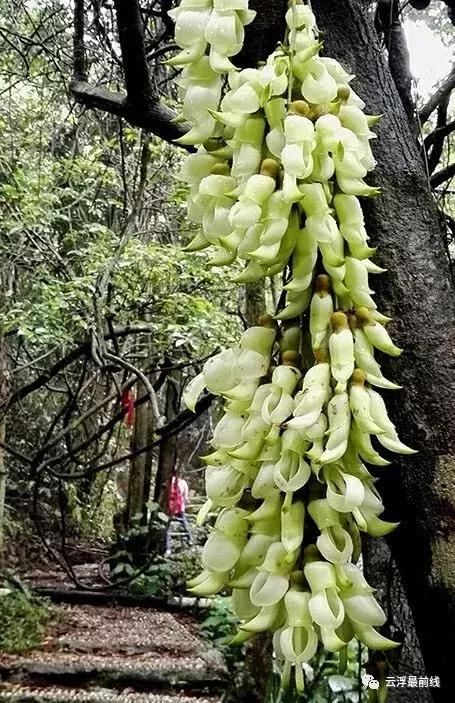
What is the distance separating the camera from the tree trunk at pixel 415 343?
2.14ft

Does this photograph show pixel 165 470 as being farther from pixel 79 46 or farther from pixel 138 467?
pixel 79 46

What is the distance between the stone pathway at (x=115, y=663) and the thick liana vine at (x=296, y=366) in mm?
3185

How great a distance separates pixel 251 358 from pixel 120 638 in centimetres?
434

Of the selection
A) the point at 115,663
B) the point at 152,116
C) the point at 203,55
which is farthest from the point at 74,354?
the point at 203,55

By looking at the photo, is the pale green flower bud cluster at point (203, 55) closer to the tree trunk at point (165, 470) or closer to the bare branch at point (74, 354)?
the bare branch at point (74, 354)

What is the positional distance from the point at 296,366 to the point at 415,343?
13 cm

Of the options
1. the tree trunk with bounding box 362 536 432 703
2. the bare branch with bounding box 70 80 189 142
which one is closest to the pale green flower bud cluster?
the tree trunk with bounding box 362 536 432 703

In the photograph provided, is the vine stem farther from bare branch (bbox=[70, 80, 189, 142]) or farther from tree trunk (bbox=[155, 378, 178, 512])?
tree trunk (bbox=[155, 378, 178, 512])

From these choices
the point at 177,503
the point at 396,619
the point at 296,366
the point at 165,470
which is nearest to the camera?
the point at 296,366

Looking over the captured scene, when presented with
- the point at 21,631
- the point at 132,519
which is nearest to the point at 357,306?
the point at 21,631

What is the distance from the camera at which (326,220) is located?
59 centimetres

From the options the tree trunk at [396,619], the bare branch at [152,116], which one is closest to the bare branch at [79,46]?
the bare branch at [152,116]

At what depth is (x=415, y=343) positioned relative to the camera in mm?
694

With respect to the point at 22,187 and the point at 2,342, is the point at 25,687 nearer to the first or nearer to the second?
the point at 2,342
